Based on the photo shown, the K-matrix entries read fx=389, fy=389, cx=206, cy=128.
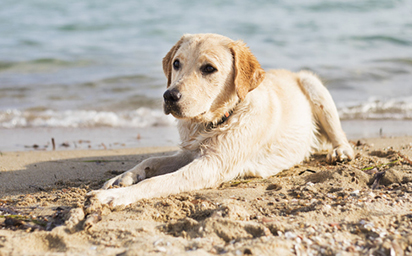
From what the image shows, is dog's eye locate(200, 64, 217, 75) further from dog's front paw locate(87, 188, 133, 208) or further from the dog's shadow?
the dog's shadow

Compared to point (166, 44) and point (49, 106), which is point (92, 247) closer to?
point (49, 106)

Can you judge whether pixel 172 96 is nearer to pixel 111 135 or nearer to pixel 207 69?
pixel 207 69

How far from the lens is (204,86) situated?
388 cm

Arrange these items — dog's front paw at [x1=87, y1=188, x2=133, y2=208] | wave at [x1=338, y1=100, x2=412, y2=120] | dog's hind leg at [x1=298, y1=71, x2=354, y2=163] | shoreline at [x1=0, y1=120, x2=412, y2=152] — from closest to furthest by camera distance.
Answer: dog's front paw at [x1=87, y1=188, x2=133, y2=208] → dog's hind leg at [x1=298, y1=71, x2=354, y2=163] → shoreline at [x1=0, y1=120, x2=412, y2=152] → wave at [x1=338, y1=100, x2=412, y2=120]

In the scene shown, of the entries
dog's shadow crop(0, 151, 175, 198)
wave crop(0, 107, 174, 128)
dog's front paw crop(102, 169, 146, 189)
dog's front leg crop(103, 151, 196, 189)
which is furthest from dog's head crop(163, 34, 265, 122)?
wave crop(0, 107, 174, 128)

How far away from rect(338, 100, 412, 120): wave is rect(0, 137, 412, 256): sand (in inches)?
162

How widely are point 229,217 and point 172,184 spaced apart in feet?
3.04

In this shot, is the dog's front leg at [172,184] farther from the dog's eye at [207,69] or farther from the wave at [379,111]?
the wave at [379,111]

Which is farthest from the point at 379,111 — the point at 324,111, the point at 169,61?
the point at 169,61

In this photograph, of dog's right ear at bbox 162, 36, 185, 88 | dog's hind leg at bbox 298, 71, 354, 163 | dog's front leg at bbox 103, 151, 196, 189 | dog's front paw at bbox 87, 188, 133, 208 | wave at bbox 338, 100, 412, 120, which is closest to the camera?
dog's front paw at bbox 87, 188, 133, 208

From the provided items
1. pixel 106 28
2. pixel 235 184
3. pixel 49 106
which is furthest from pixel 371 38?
pixel 235 184

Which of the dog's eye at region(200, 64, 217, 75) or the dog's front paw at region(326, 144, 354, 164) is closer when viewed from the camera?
the dog's eye at region(200, 64, 217, 75)

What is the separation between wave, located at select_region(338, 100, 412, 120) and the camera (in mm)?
8422

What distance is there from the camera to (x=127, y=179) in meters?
3.99
